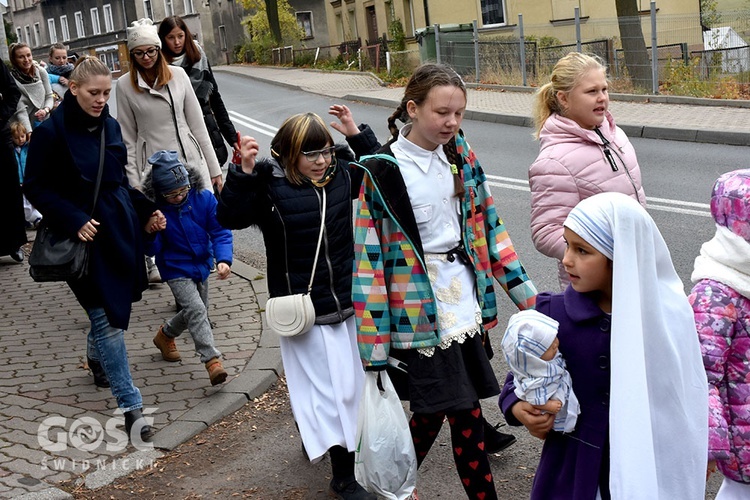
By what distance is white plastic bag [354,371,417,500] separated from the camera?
4.18 meters

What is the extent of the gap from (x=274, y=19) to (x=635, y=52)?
32.2m

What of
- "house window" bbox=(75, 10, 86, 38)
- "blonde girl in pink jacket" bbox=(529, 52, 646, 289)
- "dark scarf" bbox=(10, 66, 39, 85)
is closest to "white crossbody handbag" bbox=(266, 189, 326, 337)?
"blonde girl in pink jacket" bbox=(529, 52, 646, 289)

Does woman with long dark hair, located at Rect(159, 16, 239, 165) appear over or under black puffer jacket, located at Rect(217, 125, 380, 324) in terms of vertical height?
over

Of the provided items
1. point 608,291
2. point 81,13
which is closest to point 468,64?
point 608,291

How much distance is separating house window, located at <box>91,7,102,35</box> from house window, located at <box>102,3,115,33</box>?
3.88ft

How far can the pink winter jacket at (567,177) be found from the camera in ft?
16.2

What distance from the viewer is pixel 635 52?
2159 centimetres

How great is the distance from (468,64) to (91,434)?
2300 cm

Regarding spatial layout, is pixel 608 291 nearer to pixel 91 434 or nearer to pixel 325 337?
pixel 325 337

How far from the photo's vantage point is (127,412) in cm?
591

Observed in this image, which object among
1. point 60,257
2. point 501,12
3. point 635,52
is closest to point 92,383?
point 60,257

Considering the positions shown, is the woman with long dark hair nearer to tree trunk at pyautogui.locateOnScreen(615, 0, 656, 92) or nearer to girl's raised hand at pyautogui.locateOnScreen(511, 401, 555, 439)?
girl's raised hand at pyautogui.locateOnScreen(511, 401, 555, 439)

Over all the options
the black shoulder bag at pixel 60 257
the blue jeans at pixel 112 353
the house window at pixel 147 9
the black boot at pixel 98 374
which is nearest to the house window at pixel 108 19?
the house window at pixel 147 9

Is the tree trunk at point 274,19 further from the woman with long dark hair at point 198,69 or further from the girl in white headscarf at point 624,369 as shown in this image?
the girl in white headscarf at point 624,369
